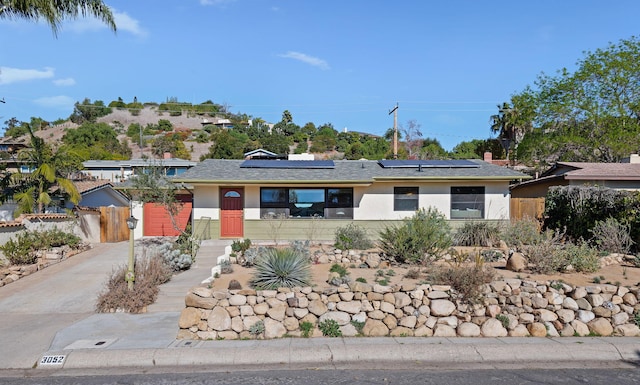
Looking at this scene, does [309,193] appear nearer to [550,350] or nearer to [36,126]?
[550,350]

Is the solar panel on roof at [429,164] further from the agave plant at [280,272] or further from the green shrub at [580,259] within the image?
the agave plant at [280,272]

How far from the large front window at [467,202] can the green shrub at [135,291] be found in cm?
1290

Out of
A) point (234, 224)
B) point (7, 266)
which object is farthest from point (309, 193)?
point (7, 266)

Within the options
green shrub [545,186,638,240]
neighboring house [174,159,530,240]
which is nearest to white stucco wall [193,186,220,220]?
neighboring house [174,159,530,240]

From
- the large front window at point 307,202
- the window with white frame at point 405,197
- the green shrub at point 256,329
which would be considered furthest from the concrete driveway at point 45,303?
the window with white frame at point 405,197

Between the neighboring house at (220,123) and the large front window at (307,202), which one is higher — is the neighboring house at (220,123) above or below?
above

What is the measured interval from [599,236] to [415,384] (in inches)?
434

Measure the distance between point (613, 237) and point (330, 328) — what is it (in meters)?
10.3

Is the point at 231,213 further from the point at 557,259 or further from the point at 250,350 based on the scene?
the point at 557,259

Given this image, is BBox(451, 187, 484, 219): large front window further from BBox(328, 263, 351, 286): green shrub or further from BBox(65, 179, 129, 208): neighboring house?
BBox(65, 179, 129, 208): neighboring house

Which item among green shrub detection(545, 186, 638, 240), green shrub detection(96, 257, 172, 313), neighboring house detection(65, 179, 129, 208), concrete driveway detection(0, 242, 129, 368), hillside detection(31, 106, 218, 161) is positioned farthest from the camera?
hillside detection(31, 106, 218, 161)

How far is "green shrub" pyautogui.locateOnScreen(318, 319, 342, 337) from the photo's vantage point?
8531 millimetres

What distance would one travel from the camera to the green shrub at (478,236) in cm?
1625

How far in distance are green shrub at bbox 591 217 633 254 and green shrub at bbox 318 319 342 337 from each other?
32.7 feet
